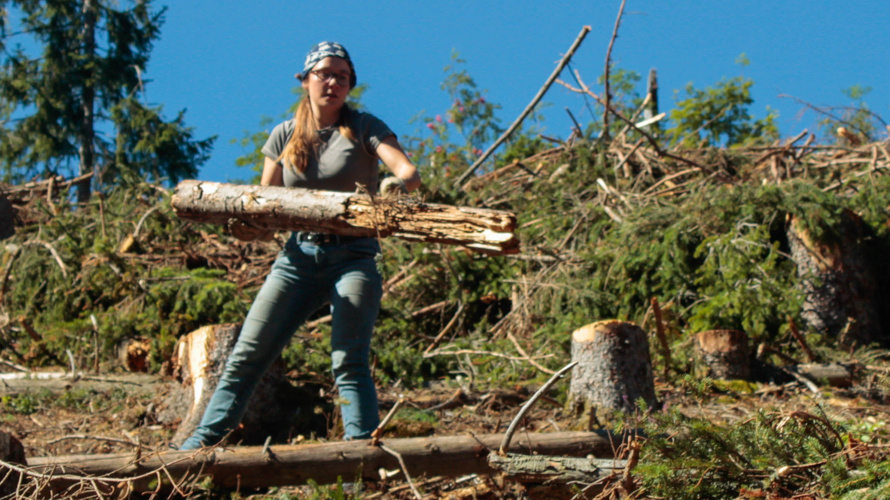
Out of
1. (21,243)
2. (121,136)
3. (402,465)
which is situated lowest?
(402,465)

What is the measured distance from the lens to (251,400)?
481 centimetres

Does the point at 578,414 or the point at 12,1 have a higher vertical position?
the point at 12,1

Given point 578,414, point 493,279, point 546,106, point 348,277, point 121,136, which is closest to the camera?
point 348,277

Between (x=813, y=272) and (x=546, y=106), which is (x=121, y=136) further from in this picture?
(x=813, y=272)

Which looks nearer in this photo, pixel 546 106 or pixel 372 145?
pixel 372 145

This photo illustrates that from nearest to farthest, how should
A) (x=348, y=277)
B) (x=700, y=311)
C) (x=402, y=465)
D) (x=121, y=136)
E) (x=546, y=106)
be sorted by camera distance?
(x=402, y=465)
(x=348, y=277)
(x=700, y=311)
(x=546, y=106)
(x=121, y=136)

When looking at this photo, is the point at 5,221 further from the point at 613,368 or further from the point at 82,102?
the point at 82,102

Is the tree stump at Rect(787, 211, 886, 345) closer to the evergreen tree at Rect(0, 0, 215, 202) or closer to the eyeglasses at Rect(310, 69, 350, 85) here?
the eyeglasses at Rect(310, 69, 350, 85)

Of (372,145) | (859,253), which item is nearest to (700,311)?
(859,253)

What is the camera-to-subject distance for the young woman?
359 centimetres

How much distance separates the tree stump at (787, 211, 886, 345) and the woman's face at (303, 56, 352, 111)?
4550 mm

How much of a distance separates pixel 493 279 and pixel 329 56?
4203mm

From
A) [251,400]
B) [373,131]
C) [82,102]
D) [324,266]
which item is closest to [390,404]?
[251,400]

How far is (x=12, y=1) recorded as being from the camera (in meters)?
21.1
